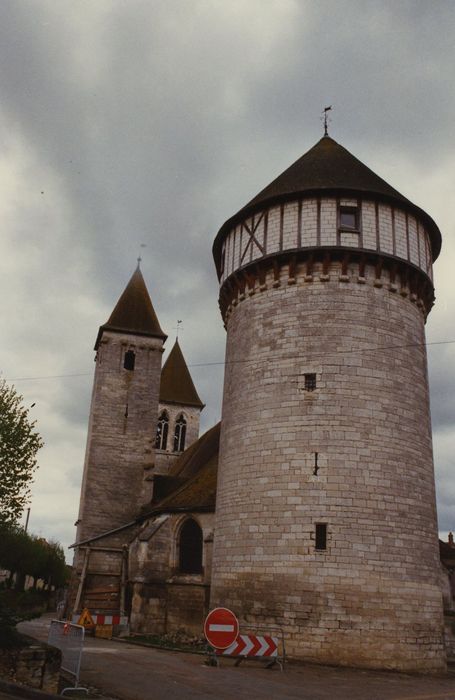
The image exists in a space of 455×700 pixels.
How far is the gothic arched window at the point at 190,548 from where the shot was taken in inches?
832

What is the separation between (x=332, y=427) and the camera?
1402 cm

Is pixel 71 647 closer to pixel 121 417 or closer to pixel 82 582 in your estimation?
pixel 82 582

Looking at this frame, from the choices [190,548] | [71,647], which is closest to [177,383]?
[190,548]

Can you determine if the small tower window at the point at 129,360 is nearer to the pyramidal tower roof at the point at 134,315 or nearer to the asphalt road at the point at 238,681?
the pyramidal tower roof at the point at 134,315

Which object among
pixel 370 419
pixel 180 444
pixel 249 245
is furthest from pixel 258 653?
pixel 180 444

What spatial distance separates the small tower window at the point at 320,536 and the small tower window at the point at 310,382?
3087mm

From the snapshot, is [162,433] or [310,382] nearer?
[310,382]

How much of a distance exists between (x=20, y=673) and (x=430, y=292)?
520 inches

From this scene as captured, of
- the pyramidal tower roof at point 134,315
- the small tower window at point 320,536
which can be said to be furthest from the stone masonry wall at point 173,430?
the small tower window at point 320,536

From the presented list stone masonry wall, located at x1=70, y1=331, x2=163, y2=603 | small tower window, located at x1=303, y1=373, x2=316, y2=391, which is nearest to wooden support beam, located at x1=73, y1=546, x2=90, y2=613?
stone masonry wall, located at x1=70, y1=331, x2=163, y2=603

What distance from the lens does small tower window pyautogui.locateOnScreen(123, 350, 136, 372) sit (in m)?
31.1

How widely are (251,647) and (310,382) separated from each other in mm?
5873

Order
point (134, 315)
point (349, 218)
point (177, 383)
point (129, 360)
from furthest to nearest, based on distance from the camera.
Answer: point (177, 383) < point (134, 315) < point (129, 360) < point (349, 218)

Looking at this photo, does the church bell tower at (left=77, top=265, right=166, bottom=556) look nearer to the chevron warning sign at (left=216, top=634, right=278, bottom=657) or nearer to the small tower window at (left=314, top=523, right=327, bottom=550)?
the small tower window at (left=314, top=523, right=327, bottom=550)
